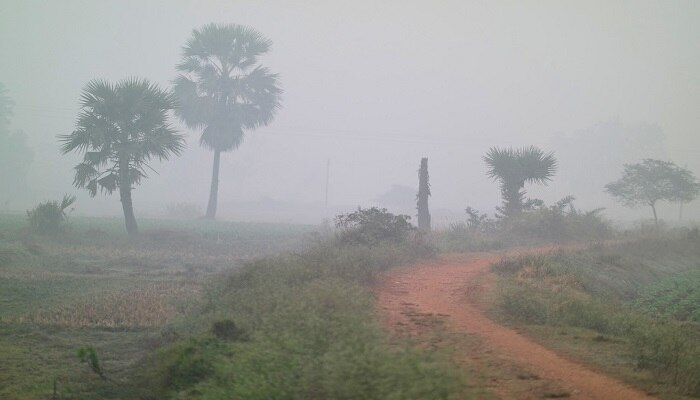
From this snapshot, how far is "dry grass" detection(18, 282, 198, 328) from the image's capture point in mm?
11633

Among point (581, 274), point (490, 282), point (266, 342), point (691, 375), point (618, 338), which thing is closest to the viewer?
point (691, 375)

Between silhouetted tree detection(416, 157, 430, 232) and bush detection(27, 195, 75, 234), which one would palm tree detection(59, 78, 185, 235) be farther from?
silhouetted tree detection(416, 157, 430, 232)

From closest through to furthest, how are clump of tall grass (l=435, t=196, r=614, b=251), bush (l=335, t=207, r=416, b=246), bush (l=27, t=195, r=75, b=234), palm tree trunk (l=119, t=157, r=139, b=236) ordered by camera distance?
bush (l=335, t=207, r=416, b=246), clump of tall grass (l=435, t=196, r=614, b=251), bush (l=27, t=195, r=75, b=234), palm tree trunk (l=119, t=157, r=139, b=236)

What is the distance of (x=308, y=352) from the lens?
6605 millimetres

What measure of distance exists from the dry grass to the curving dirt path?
479cm

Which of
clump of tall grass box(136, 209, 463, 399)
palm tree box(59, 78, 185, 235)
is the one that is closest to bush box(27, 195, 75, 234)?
palm tree box(59, 78, 185, 235)

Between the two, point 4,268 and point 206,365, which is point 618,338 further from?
point 4,268

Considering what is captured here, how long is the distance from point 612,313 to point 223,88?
38.3 m

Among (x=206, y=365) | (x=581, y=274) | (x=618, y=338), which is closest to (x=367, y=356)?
(x=206, y=365)

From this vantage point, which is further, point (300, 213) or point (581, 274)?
point (300, 213)

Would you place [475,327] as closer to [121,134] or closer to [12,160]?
[121,134]

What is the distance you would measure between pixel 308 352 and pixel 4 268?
604 inches

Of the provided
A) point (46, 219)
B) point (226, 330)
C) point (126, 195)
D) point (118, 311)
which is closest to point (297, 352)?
point (226, 330)

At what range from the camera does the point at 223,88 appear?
4409cm
